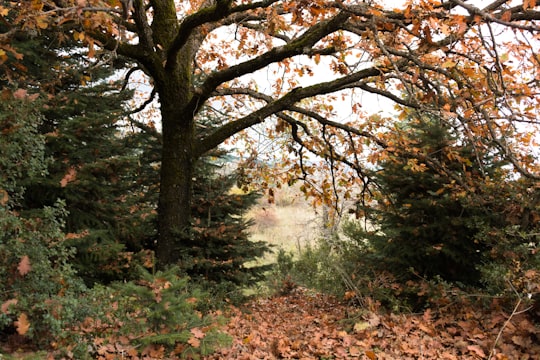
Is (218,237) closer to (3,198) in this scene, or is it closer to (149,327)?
(149,327)

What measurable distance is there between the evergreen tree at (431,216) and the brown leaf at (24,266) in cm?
502

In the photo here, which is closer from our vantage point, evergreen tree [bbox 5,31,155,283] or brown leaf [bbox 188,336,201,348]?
brown leaf [bbox 188,336,201,348]

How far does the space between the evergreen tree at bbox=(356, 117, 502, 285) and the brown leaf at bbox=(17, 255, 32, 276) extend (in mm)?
5022

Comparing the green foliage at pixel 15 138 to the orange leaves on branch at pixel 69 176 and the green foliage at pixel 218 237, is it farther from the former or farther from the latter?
the green foliage at pixel 218 237

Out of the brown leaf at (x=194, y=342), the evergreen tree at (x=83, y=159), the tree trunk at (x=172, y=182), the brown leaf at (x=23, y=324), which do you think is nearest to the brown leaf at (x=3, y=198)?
the brown leaf at (x=23, y=324)

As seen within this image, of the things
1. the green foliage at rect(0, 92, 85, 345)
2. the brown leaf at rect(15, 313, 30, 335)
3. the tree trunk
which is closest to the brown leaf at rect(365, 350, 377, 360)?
the green foliage at rect(0, 92, 85, 345)

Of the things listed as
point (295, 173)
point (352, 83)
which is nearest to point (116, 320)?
point (352, 83)

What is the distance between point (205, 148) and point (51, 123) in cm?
238

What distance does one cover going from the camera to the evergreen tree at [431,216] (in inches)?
267

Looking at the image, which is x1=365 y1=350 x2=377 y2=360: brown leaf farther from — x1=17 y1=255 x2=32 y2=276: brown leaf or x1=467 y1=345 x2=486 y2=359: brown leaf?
x1=17 y1=255 x2=32 y2=276: brown leaf

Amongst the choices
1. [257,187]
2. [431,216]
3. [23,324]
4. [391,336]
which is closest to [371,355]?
[391,336]

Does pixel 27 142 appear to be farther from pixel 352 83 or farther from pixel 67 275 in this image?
pixel 352 83

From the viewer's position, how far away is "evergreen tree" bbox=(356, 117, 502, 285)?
678 cm

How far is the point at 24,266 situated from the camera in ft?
11.5
